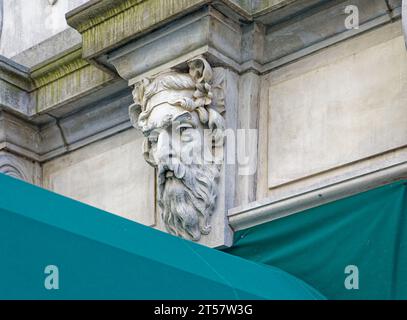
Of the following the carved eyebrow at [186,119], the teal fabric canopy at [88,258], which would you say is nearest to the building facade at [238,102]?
the carved eyebrow at [186,119]

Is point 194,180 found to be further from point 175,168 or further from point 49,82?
point 49,82

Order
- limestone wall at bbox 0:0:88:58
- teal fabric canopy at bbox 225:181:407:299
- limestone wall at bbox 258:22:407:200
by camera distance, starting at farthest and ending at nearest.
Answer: limestone wall at bbox 0:0:88:58 → limestone wall at bbox 258:22:407:200 → teal fabric canopy at bbox 225:181:407:299

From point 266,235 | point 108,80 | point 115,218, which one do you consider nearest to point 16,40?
point 108,80

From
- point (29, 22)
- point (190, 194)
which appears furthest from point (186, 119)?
point (29, 22)

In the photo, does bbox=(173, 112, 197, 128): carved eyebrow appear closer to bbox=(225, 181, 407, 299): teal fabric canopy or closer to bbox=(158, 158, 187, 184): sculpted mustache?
bbox=(158, 158, 187, 184): sculpted mustache

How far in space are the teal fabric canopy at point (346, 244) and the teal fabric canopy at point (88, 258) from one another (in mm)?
868

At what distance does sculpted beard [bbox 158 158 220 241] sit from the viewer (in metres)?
9.91

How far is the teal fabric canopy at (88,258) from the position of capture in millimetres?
7582

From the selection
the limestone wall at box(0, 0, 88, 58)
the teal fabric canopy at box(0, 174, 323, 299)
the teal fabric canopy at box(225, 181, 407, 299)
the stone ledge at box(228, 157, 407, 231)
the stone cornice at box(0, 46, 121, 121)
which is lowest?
the teal fabric canopy at box(0, 174, 323, 299)

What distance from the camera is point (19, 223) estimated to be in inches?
300

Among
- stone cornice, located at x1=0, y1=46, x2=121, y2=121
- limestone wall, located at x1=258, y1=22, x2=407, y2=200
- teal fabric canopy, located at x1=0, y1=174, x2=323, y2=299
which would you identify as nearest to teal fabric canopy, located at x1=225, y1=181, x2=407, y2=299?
limestone wall, located at x1=258, y1=22, x2=407, y2=200

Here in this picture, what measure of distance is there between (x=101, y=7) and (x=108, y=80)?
57cm

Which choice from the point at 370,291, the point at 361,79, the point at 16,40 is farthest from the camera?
the point at 16,40
